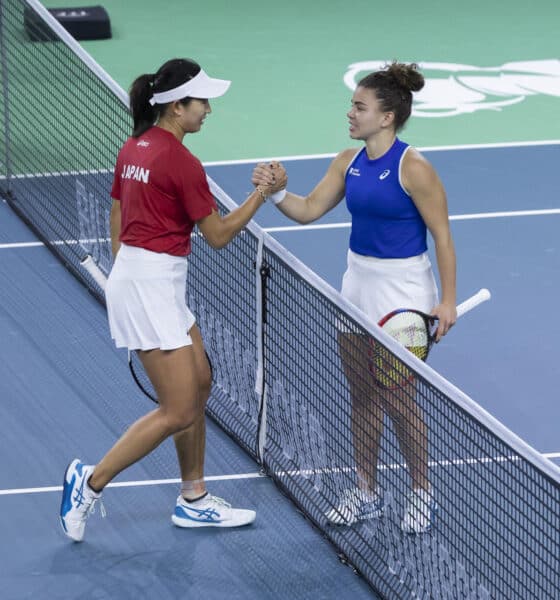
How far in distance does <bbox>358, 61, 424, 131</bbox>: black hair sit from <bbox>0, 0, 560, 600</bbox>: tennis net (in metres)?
0.79

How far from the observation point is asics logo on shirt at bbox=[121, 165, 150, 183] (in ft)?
19.6

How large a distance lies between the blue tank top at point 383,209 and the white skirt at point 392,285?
0.04 meters

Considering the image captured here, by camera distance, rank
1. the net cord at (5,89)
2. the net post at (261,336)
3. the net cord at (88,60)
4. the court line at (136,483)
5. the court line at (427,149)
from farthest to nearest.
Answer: the court line at (427,149) < the net cord at (5,89) < the net cord at (88,60) < the court line at (136,483) < the net post at (261,336)

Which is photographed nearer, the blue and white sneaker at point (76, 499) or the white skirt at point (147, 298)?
the white skirt at point (147, 298)

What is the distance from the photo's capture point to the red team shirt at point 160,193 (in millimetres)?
5949

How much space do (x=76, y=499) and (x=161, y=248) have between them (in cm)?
126

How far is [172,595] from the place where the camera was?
628cm

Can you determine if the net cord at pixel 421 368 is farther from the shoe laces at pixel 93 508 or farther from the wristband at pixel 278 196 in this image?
the shoe laces at pixel 93 508

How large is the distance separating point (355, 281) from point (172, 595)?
62.4 inches

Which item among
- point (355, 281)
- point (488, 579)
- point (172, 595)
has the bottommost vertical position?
point (172, 595)

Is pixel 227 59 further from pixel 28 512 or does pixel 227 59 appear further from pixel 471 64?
pixel 28 512

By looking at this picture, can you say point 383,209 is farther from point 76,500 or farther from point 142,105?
point 76,500

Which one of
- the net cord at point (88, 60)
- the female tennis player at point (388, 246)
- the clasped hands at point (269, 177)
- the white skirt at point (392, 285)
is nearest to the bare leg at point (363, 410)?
the female tennis player at point (388, 246)

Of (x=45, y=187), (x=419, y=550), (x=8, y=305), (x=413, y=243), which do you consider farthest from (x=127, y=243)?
(x=45, y=187)
